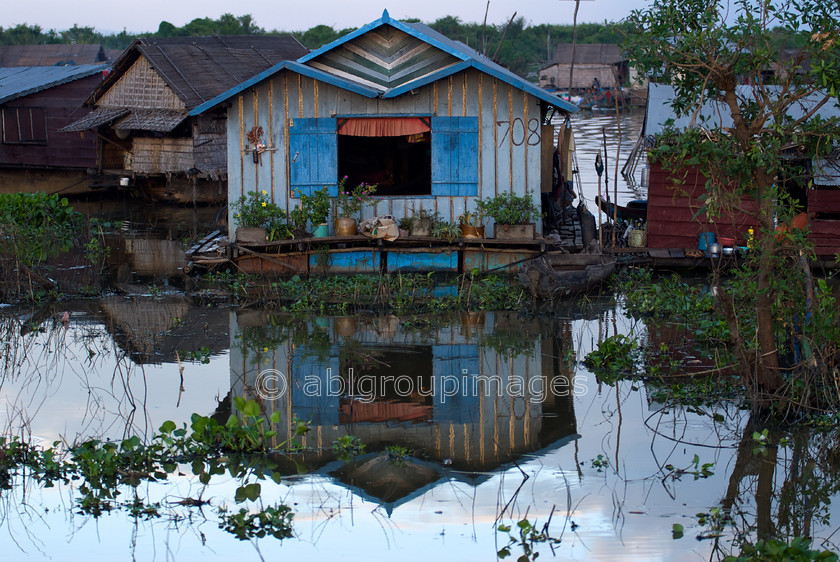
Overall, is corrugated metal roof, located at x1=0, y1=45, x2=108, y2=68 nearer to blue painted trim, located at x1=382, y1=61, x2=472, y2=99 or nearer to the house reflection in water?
blue painted trim, located at x1=382, y1=61, x2=472, y2=99

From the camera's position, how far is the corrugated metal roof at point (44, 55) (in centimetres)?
4091

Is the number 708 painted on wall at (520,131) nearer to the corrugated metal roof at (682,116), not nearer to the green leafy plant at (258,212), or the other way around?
the corrugated metal roof at (682,116)

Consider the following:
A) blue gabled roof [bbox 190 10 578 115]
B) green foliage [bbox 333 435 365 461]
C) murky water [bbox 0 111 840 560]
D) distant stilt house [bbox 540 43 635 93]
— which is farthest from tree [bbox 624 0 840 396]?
distant stilt house [bbox 540 43 635 93]

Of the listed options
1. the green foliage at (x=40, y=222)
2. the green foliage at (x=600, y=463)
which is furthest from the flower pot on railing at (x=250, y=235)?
the green foliage at (x=600, y=463)

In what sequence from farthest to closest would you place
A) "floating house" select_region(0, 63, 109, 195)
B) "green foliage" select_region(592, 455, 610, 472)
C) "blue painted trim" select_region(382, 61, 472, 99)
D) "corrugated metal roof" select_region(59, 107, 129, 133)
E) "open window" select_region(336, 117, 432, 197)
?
"floating house" select_region(0, 63, 109, 195) < "corrugated metal roof" select_region(59, 107, 129, 133) < "open window" select_region(336, 117, 432, 197) < "blue painted trim" select_region(382, 61, 472, 99) < "green foliage" select_region(592, 455, 610, 472)

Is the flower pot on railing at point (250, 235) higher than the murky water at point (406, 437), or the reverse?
the flower pot on railing at point (250, 235)

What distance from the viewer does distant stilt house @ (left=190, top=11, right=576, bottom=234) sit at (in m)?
13.9

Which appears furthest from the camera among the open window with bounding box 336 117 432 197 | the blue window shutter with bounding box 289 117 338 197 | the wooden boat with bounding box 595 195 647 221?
the open window with bounding box 336 117 432 197

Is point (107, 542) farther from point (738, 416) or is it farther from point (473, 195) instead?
point (473, 195)

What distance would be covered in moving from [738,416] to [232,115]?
8980 mm

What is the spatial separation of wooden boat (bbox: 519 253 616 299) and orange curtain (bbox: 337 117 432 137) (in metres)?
2.79

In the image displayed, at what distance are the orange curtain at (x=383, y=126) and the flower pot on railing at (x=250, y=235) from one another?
6.39ft

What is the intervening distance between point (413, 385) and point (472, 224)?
5.23 metres

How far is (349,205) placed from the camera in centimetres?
1388
